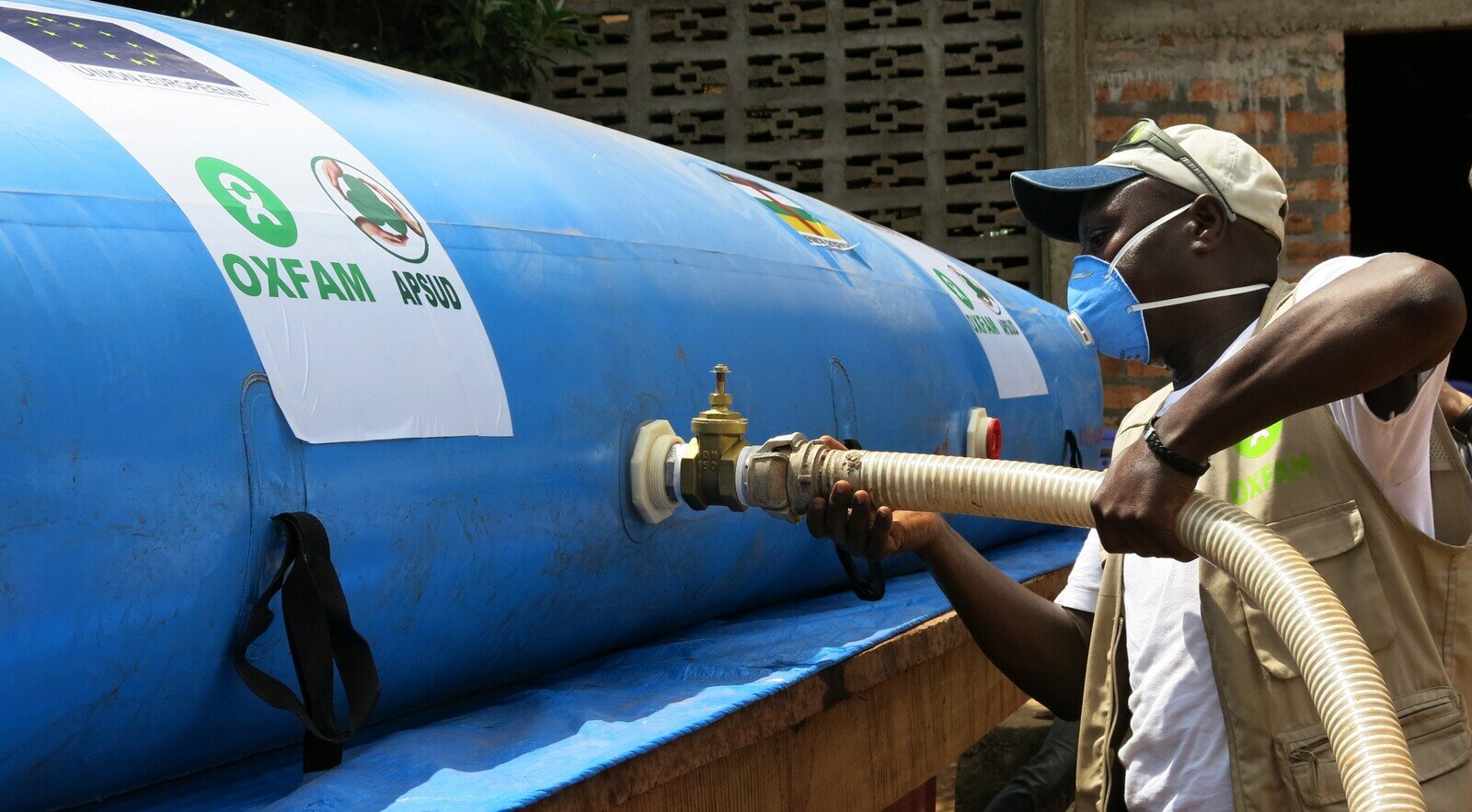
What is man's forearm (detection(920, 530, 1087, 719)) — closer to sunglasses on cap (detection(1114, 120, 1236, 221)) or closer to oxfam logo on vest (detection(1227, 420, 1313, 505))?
oxfam logo on vest (detection(1227, 420, 1313, 505))

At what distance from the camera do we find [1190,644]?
1681 mm

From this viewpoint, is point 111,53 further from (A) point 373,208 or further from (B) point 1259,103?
(B) point 1259,103

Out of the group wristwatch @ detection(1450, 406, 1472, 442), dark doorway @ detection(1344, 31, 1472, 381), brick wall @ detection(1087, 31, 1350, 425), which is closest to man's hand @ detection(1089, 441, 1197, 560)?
wristwatch @ detection(1450, 406, 1472, 442)

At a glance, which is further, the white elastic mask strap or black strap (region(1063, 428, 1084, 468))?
black strap (region(1063, 428, 1084, 468))

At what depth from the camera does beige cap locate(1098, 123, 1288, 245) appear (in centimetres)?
176

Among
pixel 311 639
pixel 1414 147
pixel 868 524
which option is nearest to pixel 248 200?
pixel 311 639

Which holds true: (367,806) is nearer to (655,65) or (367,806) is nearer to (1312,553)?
(1312,553)

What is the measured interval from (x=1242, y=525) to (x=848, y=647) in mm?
902

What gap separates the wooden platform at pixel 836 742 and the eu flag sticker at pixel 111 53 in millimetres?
1051

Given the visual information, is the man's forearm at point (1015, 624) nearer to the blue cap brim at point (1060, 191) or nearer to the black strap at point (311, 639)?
the blue cap brim at point (1060, 191)

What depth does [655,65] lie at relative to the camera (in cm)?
645

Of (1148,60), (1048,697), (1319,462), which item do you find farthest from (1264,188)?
(1148,60)

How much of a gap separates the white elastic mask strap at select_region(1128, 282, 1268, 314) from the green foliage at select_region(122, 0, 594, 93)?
3.81m

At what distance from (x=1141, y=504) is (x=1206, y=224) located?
19.1 inches
